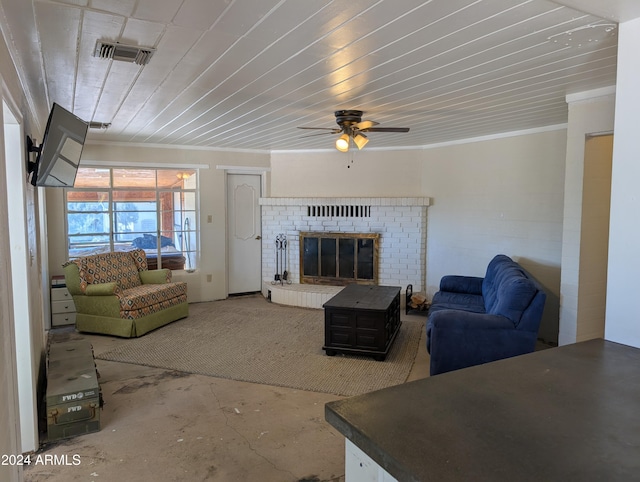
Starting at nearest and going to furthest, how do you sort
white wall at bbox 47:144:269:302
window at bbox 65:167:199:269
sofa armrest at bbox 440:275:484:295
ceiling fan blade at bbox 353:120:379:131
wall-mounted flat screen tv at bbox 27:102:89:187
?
wall-mounted flat screen tv at bbox 27:102:89:187
ceiling fan blade at bbox 353:120:379:131
sofa armrest at bbox 440:275:484:295
window at bbox 65:167:199:269
white wall at bbox 47:144:269:302

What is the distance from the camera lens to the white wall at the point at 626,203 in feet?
5.52

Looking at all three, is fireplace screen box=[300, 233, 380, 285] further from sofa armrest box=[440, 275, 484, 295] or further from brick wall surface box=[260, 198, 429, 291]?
sofa armrest box=[440, 275, 484, 295]

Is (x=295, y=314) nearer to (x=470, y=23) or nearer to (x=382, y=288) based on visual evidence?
(x=382, y=288)

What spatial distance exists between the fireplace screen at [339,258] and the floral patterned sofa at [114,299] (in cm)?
200

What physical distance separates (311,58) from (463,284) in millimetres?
3595

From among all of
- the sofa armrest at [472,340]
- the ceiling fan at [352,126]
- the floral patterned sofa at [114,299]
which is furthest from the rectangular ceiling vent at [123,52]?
the floral patterned sofa at [114,299]

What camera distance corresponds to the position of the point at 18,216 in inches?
103

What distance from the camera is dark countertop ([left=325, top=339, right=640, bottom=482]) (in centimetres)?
88

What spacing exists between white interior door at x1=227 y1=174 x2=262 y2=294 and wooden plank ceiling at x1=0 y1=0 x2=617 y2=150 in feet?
8.41

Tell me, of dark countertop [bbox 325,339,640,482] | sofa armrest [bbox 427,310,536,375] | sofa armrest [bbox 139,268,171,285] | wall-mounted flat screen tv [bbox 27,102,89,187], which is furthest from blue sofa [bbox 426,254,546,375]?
sofa armrest [bbox 139,268,171,285]

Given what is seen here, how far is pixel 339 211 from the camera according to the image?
6500mm

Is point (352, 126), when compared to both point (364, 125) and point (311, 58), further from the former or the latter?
point (311, 58)

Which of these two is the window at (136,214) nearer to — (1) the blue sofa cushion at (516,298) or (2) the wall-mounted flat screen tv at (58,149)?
(2) the wall-mounted flat screen tv at (58,149)

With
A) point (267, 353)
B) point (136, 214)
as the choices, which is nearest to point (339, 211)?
point (267, 353)
